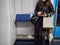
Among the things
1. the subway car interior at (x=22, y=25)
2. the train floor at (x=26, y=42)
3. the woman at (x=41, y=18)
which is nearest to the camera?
the subway car interior at (x=22, y=25)

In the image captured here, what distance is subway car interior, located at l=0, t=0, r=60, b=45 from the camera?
3.27m

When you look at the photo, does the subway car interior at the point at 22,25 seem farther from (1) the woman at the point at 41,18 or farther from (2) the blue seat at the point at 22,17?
(1) the woman at the point at 41,18

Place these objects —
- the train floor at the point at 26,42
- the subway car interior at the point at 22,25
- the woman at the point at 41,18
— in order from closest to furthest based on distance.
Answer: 1. the subway car interior at the point at 22,25
2. the woman at the point at 41,18
3. the train floor at the point at 26,42

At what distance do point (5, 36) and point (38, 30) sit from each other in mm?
956

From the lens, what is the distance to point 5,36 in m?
3.27

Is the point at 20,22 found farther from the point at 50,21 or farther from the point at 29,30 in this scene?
the point at 50,21

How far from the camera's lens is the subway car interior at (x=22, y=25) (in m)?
3.27

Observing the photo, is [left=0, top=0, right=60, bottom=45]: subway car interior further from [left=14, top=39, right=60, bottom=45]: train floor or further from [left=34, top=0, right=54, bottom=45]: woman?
[left=34, top=0, right=54, bottom=45]: woman

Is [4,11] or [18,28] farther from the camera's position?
[18,28]

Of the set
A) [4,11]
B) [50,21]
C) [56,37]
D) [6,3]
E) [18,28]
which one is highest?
[6,3]

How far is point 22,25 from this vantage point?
427 cm

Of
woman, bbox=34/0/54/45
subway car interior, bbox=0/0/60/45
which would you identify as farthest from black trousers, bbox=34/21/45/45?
subway car interior, bbox=0/0/60/45

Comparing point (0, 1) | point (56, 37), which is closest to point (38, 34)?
point (56, 37)

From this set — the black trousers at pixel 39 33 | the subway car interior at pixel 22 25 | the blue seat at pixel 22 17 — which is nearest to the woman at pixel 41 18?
the black trousers at pixel 39 33
